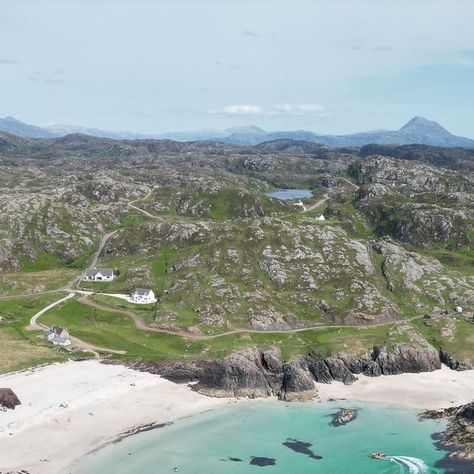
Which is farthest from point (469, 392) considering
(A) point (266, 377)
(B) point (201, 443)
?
(B) point (201, 443)

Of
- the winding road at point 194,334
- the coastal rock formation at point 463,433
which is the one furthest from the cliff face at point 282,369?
the coastal rock formation at point 463,433

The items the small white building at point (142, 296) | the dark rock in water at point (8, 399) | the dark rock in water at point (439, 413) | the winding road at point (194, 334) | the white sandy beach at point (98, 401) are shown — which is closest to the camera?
the white sandy beach at point (98, 401)

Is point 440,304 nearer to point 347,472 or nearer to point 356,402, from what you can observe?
point 356,402

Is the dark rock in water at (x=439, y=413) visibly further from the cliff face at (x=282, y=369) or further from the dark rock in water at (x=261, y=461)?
the dark rock in water at (x=261, y=461)

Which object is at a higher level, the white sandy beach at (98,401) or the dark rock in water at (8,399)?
the dark rock in water at (8,399)

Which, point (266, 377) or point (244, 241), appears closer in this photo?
point (266, 377)

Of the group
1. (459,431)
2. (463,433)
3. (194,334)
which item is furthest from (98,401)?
(463,433)
